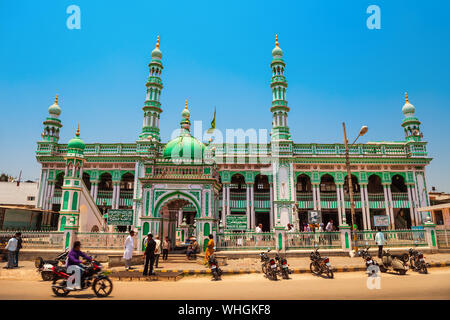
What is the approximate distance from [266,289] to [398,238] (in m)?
11.5

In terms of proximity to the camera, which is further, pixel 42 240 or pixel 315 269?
pixel 42 240

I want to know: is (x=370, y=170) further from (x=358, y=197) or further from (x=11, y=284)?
(x=11, y=284)

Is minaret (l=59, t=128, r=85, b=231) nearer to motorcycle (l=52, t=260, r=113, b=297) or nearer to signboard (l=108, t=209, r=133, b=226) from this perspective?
signboard (l=108, t=209, r=133, b=226)

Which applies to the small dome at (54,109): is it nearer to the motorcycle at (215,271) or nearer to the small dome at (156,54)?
the small dome at (156,54)

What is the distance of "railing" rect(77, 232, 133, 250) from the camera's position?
14.3m

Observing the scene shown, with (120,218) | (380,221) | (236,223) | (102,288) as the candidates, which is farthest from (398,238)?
(120,218)

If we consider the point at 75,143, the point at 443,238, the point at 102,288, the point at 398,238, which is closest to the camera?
the point at 102,288

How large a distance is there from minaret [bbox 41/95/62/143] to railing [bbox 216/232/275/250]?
21.8 metres

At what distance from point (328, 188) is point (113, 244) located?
22.9 m

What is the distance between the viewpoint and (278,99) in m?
27.7

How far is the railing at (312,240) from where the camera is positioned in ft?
48.0

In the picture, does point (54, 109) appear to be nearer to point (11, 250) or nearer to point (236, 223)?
point (11, 250)

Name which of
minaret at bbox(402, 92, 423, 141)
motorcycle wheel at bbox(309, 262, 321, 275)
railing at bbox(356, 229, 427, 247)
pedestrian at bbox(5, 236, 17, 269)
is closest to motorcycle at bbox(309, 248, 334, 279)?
motorcycle wheel at bbox(309, 262, 321, 275)
